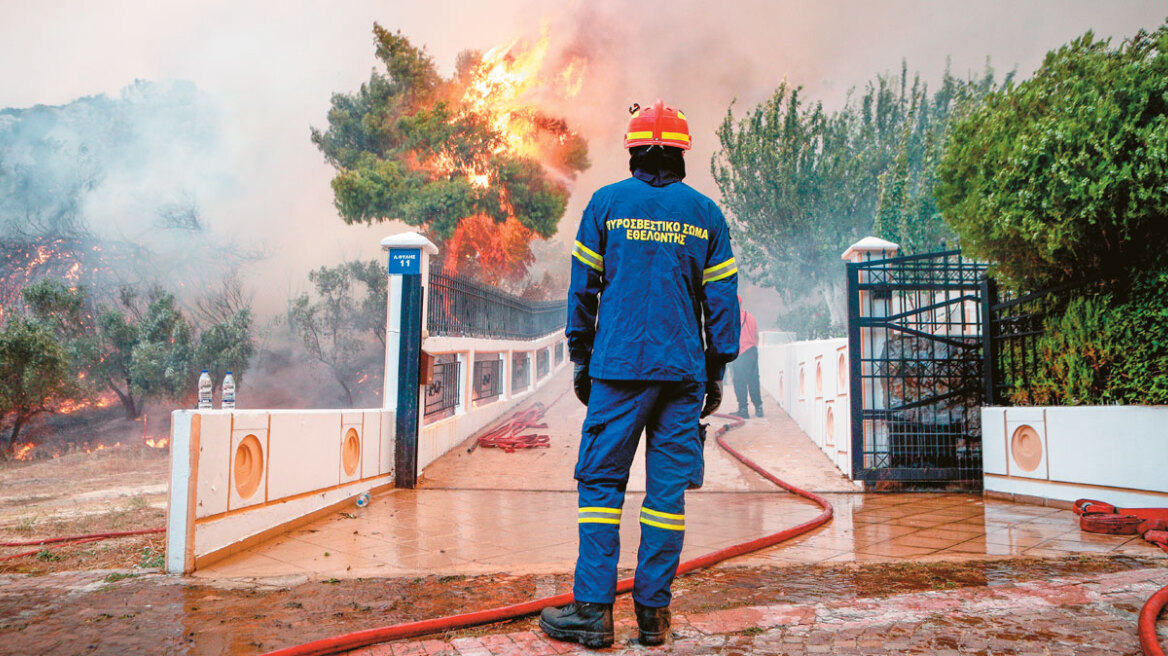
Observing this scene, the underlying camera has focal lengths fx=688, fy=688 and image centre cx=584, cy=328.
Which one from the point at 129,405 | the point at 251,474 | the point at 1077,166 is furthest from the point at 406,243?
the point at 129,405

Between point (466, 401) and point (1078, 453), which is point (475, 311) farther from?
point (1078, 453)

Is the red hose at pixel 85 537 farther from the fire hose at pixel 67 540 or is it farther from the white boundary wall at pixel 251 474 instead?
the white boundary wall at pixel 251 474

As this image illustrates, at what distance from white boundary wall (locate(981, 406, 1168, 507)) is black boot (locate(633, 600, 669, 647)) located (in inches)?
182

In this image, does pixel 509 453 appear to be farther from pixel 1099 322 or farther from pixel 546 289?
pixel 546 289

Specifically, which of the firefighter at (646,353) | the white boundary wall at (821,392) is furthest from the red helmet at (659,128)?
the white boundary wall at (821,392)

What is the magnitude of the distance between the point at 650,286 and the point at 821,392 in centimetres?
666

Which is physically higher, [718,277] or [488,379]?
[718,277]

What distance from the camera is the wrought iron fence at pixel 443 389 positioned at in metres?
8.12

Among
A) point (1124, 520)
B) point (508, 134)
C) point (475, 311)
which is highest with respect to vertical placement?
point (508, 134)

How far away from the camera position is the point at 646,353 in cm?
247

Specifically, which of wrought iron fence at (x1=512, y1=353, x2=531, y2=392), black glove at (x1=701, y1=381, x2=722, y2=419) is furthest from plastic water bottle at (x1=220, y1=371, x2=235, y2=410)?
wrought iron fence at (x1=512, y1=353, x2=531, y2=392)

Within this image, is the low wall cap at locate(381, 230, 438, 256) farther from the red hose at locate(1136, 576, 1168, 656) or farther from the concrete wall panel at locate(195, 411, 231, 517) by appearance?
the red hose at locate(1136, 576, 1168, 656)

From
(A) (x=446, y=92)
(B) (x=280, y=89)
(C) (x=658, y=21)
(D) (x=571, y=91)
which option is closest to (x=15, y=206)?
(B) (x=280, y=89)

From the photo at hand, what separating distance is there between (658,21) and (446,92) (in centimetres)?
1508
